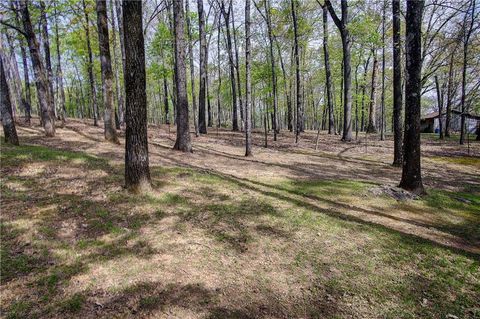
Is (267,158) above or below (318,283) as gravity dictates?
above

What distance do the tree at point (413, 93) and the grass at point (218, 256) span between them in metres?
1.12

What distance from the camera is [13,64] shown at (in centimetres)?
3203

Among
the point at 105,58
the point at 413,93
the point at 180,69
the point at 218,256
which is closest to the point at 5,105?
the point at 105,58

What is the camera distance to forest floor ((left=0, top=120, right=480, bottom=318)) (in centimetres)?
343

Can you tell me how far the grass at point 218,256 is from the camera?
343cm

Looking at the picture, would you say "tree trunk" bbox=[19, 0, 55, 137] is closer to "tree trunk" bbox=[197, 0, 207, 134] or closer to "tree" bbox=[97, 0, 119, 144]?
"tree" bbox=[97, 0, 119, 144]

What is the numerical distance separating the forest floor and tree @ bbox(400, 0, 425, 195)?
0.64 metres

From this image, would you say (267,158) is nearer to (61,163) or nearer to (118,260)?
(61,163)

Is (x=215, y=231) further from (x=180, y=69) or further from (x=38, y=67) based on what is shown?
(x=38, y=67)

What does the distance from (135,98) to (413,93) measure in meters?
7.37

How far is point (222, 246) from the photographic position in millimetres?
4680

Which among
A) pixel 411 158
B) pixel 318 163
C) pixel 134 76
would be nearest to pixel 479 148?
pixel 318 163

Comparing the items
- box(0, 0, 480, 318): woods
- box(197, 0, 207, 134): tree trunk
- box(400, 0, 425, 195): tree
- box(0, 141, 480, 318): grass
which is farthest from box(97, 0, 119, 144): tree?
box(400, 0, 425, 195): tree

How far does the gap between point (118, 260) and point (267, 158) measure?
9.05 meters
